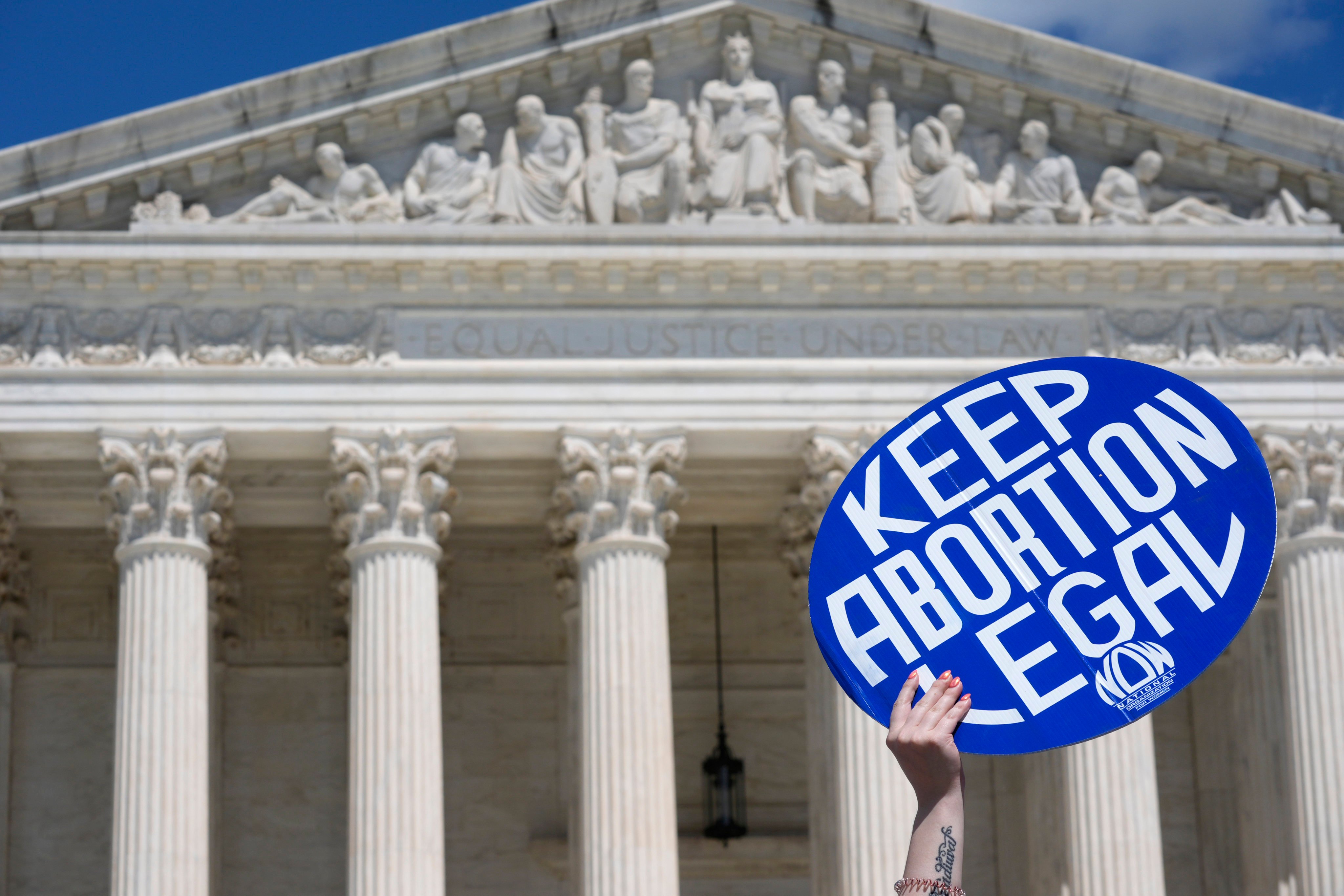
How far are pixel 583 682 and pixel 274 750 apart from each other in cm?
790

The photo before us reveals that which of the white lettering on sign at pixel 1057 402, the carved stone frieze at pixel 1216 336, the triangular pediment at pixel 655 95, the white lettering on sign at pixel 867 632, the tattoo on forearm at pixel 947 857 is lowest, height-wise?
the tattoo on forearm at pixel 947 857

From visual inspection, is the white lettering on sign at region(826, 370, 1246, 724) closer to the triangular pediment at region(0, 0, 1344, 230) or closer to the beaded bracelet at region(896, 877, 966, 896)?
the beaded bracelet at region(896, 877, 966, 896)

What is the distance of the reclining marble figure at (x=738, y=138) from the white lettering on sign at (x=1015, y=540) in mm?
23335

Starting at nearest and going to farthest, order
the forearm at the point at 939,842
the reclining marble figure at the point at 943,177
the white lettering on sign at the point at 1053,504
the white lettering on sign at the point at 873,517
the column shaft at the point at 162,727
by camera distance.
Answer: the forearm at the point at 939,842 → the white lettering on sign at the point at 1053,504 → the white lettering on sign at the point at 873,517 → the column shaft at the point at 162,727 → the reclining marble figure at the point at 943,177

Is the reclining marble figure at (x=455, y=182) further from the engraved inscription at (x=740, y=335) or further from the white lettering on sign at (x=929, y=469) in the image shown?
the white lettering on sign at (x=929, y=469)

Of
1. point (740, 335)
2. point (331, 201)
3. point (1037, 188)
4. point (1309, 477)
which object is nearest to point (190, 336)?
Answer: point (331, 201)

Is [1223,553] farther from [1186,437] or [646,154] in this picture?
[646,154]

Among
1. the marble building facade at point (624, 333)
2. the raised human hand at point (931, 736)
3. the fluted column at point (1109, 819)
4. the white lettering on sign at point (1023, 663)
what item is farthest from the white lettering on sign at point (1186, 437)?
the fluted column at point (1109, 819)

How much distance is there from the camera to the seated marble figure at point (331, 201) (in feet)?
108

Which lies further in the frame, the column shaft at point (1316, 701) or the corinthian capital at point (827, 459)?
the corinthian capital at point (827, 459)

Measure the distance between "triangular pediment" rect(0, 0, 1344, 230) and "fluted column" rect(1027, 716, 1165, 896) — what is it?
7728mm

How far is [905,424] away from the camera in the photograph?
414 inches

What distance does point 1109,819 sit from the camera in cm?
3216

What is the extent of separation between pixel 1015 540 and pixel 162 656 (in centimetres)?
2284
